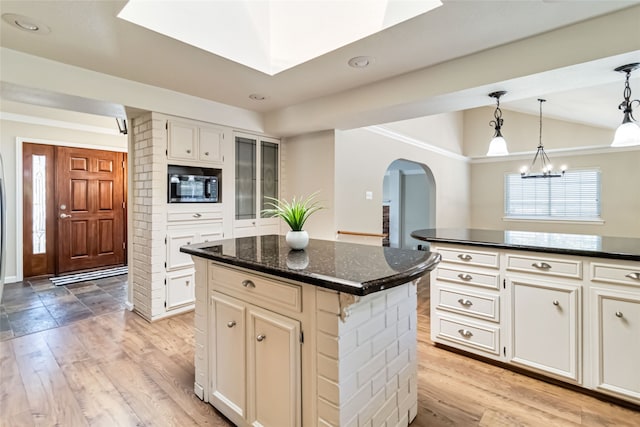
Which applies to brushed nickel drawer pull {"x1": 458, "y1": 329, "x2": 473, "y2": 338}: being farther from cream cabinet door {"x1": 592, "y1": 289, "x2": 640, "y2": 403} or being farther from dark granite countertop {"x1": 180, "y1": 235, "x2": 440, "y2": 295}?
dark granite countertop {"x1": 180, "y1": 235, "x2": 440, "y2": 295}

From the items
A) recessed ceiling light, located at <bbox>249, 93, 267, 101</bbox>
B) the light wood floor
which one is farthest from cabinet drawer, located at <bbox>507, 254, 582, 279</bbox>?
recessed ceiling light, located at <bbox>249, 93, 267, 101</bbox>

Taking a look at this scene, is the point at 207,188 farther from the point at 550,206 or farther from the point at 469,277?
the point at 550,206

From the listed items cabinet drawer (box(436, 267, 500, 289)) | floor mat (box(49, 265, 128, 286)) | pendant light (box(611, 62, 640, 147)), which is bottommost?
floor mat (box(49, 265, 128, 286))

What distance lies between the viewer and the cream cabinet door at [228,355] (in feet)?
5.32

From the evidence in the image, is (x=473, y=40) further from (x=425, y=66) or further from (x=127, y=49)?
(x=127, y=49)

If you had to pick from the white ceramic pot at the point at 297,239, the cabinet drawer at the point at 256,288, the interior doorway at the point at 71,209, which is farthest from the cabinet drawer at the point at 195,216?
the interior doorway at the point at 71,209

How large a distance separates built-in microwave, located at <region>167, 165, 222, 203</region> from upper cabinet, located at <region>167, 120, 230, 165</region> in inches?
4.3

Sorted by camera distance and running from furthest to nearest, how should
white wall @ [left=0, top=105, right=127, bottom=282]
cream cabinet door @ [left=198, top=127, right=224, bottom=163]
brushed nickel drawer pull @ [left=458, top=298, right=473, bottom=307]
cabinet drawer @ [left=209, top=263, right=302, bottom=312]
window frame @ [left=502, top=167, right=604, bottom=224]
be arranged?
window frame @ [left=502, top=167, right=604, bottom=224] → white wall @ [left=0, top=105, right=127, bottom=282] → cream cabinet door @ [left=198, top=127, right=224, bottom=163] → brushed nickel drawer pull @ [left=458, top=298, right=473, bottom=307] → cabinet drawer @ [left=209, top=263, right=302, bottom=312]

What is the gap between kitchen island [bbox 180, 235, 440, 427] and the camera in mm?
1235

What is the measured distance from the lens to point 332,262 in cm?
149

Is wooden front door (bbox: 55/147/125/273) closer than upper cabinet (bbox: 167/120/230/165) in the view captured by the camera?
No

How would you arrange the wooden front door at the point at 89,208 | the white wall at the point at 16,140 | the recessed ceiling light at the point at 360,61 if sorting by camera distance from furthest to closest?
Result: the wooden front door at the point at 89,208, the white wall at the point at 16,140, the recessed ceiling light at the point at 360,61

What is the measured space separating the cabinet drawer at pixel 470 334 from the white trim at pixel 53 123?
19.3 feet

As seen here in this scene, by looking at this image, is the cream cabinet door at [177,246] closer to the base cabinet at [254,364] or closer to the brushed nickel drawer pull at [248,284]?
the base cabinet at [254,364]
